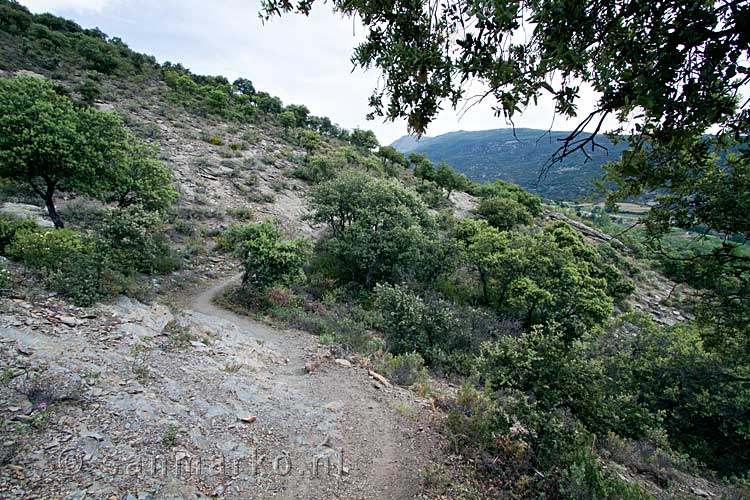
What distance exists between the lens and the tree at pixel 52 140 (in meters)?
9.40

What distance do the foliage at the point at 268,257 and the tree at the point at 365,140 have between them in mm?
34119

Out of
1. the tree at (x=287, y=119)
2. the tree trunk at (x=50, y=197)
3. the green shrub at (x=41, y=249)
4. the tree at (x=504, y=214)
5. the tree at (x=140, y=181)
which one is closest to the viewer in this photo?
the green shrub at (x=41, y=249)

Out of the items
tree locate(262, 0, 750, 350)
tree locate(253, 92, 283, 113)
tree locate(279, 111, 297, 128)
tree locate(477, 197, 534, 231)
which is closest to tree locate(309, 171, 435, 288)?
tree locate(262, 0, 750, 350)

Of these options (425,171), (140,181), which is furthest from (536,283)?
(425,171)

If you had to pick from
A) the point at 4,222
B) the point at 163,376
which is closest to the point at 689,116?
the point at 163,376

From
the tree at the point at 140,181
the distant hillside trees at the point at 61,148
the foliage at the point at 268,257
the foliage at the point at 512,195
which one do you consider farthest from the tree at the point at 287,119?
the foliage at the point at 268,257

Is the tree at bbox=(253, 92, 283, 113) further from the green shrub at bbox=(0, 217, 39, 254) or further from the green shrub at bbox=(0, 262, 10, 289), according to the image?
the green shrub at bbox=(0, 262, 10, 289)

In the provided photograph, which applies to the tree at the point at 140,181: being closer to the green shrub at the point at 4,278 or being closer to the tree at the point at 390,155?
the green shrub at the point at 4,278

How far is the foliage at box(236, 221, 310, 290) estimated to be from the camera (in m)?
11.3

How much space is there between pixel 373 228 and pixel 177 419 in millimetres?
12100

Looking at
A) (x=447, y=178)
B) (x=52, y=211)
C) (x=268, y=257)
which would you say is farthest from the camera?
(x=447, y=178)

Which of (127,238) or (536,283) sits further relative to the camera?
(536,283)

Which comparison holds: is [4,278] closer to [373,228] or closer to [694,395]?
[373,228]

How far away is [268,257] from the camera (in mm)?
11258
